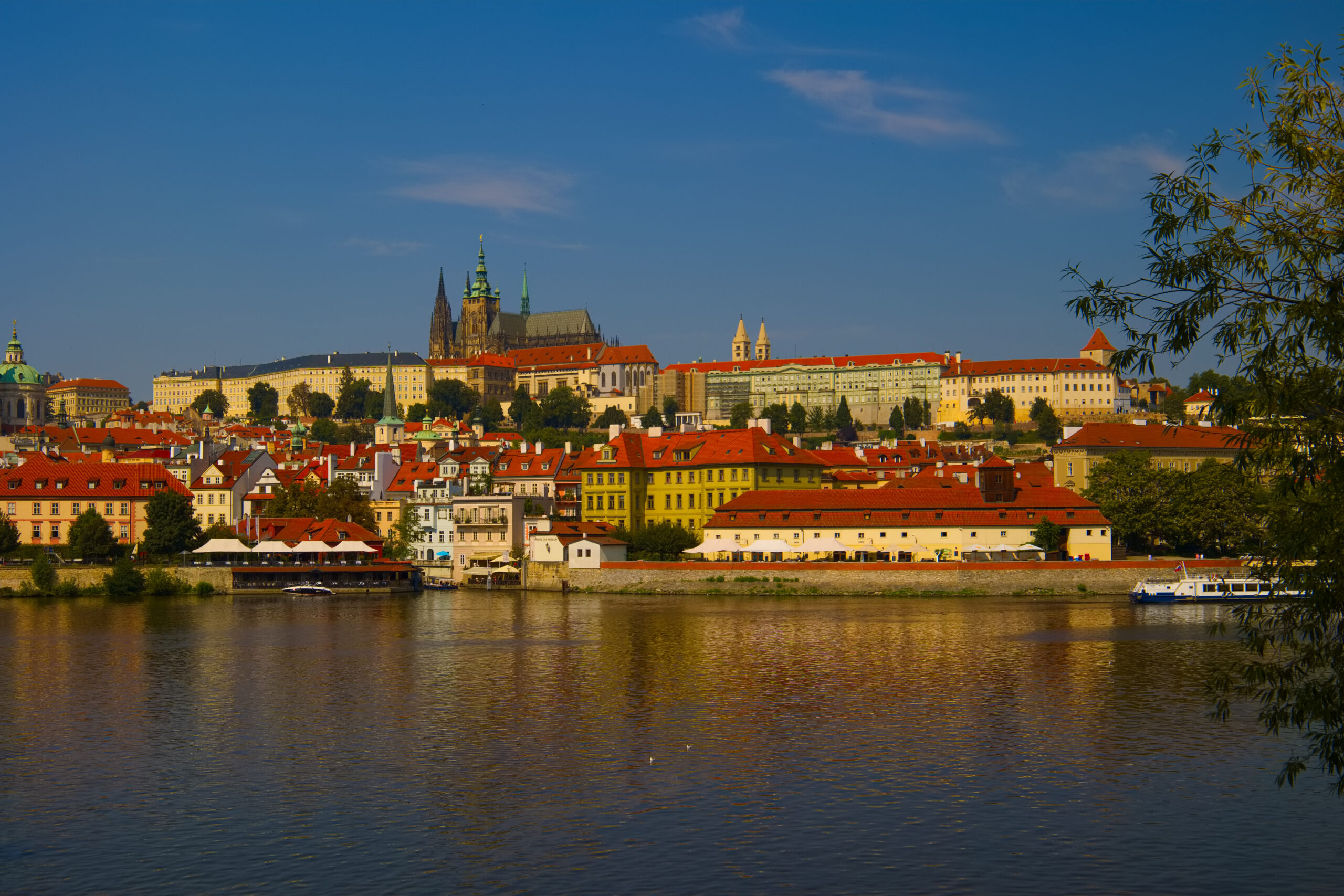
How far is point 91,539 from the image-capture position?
82938mm

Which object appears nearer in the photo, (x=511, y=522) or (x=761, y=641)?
(x=761, y=641)

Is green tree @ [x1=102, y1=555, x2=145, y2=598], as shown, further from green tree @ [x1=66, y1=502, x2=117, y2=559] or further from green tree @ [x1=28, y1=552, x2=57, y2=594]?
green tree @ [x1=66, y1=502, x2=117, y2=559]

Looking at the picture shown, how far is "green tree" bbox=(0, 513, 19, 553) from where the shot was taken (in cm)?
8300

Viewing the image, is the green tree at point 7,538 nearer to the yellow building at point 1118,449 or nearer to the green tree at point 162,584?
the green tree at point 162,584

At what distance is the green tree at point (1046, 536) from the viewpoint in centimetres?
7425

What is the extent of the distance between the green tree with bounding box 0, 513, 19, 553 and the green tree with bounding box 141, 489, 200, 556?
653cm

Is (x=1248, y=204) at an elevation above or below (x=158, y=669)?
above

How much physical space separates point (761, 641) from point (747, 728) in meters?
17.2

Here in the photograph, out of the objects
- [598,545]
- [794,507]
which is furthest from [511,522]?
[794,507]

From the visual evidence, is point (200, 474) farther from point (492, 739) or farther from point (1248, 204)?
point (1248, 204)

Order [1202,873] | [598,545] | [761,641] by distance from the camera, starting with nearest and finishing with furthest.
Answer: [1202,873] < [761,641] < [598,545]

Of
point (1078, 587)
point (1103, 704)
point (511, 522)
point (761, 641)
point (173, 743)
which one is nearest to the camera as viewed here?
point (173, 743)

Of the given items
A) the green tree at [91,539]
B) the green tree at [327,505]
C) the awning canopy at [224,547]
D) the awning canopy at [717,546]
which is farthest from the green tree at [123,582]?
the awning canopy at [717,546]

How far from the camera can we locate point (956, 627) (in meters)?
53.4
